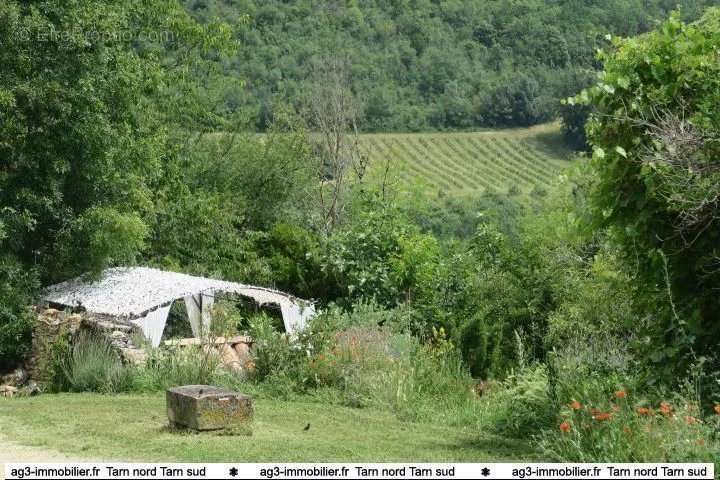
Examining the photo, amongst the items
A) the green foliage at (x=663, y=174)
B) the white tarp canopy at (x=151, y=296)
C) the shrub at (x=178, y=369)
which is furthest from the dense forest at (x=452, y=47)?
the green foliage at (x=663, y=174)

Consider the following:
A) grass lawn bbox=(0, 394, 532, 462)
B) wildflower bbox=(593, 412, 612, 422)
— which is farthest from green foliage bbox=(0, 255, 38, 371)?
wildflower bbox=(593, 412, 612, 422)

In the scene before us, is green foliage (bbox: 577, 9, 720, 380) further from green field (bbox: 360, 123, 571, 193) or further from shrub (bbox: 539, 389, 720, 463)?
green field (bbox: 360, 123, 571, 193)

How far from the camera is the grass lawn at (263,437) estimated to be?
9.35 m

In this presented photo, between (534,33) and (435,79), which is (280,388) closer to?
(435,79)

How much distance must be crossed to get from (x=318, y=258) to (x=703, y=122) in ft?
53.2

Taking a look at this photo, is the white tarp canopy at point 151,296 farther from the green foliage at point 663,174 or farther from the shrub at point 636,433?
the shrub at point 636,433

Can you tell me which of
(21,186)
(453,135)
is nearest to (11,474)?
(21,186)

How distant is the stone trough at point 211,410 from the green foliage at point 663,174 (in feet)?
13.4

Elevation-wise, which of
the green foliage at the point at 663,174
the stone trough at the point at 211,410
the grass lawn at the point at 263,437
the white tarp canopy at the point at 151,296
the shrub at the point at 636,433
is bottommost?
the grass lawn at the point at 263,437

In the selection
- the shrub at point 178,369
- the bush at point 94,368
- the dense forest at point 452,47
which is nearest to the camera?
the shrub at point 178,369

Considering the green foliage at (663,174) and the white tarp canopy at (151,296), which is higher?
the green foliage at (663,174)

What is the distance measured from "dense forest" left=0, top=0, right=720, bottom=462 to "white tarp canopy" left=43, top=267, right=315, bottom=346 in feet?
1.46

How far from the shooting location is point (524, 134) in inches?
3093

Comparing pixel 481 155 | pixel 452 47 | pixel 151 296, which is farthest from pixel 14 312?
pixel 452 47
